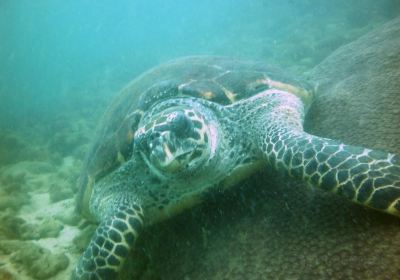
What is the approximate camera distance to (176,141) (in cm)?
312

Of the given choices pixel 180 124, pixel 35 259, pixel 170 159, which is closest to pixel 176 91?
pixel 180 124

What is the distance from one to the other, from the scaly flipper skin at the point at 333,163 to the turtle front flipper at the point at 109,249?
173 cm

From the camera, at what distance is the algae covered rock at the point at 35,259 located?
441 cm

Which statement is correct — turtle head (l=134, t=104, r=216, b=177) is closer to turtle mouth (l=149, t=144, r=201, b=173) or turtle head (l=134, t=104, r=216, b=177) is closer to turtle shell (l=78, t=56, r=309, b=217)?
turtle mouth (l=149, t=144, r=201, b=173)

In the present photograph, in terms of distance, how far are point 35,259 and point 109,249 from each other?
7.35 ft

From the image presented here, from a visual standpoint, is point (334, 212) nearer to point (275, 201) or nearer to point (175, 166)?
point (275, 201)

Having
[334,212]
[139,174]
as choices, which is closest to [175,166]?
[139,174]

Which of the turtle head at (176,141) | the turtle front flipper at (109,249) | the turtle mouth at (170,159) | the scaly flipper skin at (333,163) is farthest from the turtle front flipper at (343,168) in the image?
the turtle front flipper at (109,249)

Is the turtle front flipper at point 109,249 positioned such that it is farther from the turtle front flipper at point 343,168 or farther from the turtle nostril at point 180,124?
the turtle front flipper at point 343,168

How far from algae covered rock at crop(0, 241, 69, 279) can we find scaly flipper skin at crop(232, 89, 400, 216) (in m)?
3.51

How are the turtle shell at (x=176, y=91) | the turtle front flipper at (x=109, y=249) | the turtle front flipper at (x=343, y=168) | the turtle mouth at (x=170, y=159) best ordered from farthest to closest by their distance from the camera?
the turtle shell at (x=176, y=91)
the turtle front flipper at (x=109, y=249)
the turtle mouth at (x=170, y=159)
the turtle front flipper at (x=343, y=168)

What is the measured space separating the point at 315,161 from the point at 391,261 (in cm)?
93

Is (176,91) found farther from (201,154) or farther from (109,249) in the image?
(109,249)

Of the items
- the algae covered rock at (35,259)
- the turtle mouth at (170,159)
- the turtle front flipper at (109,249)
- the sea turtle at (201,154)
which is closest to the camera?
the sea turtle at (201,154)
